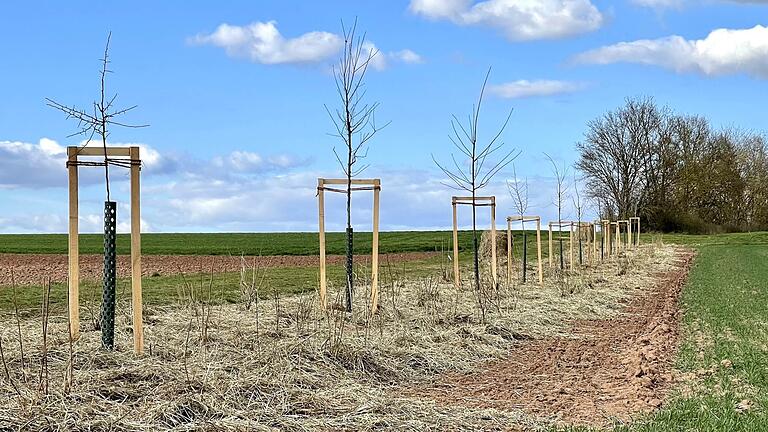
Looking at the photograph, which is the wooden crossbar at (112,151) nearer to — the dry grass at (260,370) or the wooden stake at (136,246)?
the wooden stake at (136,246)

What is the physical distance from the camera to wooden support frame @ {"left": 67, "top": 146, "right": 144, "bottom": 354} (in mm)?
7992

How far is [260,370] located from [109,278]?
1.93 meters

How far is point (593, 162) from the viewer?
6041cm

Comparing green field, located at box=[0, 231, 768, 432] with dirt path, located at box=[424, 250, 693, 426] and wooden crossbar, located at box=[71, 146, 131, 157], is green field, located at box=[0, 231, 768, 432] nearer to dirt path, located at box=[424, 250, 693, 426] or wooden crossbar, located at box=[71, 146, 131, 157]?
dirt path, located at box=[424, 250, 693, 426]

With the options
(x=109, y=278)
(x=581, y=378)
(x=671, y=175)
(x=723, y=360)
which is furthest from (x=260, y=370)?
(x=671, y=175)

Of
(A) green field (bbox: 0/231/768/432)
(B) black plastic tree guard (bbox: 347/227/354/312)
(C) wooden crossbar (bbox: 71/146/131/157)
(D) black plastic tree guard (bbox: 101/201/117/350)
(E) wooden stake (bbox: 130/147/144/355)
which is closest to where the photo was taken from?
(A) green field (bbox: 0/231/768/432)

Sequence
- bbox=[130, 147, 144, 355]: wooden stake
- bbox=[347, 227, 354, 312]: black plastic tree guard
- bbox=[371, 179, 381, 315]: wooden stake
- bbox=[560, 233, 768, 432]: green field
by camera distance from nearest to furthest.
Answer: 1. bbox=[560, 233, 768, 432]: green field
2. bbox=[130, 147, 144, 355]: wooden stake
3. bbox=[371, 179, 381, 315]: wooden stake
4. bbox=[347, 227, 354, 312]: black plastic tree guard

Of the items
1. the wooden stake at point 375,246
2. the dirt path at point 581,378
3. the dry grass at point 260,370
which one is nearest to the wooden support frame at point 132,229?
the dry grass at point 260,370

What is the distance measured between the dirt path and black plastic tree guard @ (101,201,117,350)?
3.06m

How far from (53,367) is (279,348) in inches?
78.5

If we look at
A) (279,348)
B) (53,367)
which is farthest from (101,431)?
(279,348)

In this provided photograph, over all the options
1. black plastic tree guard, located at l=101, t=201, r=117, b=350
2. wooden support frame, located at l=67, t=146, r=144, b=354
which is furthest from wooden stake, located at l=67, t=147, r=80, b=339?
black plastic tree guard, located at l=101, t=201, r=117, b=350

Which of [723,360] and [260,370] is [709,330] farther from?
[260,370]

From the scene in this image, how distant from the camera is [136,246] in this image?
316 inches
